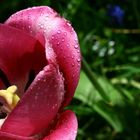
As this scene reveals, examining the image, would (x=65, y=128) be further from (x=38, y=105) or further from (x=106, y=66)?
(x=106, y=66)

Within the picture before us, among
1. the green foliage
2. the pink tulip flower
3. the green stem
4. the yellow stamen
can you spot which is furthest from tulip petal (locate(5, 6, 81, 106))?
the green stem

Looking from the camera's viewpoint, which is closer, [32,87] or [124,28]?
[32,87]

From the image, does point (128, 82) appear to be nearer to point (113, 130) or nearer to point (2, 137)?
point (113, 130)

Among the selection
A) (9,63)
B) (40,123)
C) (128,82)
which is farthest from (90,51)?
(40,123)

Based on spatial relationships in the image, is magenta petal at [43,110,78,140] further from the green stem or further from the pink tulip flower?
the green stem

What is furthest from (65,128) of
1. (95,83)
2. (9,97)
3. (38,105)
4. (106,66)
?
(106,66)

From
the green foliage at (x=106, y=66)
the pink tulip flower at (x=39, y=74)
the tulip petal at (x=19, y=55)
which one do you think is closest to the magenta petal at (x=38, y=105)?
→ the pink tulip flower at (x=39, y=74)
